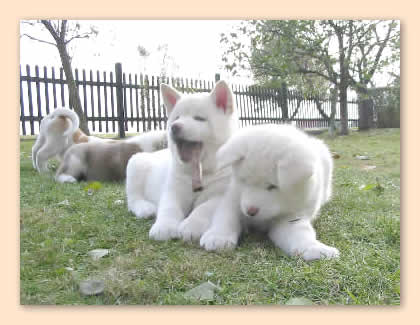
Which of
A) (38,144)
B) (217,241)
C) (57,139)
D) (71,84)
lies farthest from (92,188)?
(217,241)

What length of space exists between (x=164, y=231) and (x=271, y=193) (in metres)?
0.62

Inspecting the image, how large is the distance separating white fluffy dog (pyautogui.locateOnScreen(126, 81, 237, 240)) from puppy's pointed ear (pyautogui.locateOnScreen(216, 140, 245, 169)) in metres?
0.19

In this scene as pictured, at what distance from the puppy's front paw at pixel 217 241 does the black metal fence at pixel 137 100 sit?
40.4 inches

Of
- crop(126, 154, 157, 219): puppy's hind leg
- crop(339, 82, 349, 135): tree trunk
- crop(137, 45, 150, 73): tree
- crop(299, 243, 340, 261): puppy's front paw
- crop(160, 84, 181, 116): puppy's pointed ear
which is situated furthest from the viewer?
crop(339, 82, 349, 135): tree trunk

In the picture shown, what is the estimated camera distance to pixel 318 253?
1847mm

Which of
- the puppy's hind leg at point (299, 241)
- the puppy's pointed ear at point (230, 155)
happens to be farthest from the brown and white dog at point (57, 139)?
the puppy's hind leg at point (299, 241)

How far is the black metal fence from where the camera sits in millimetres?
2836

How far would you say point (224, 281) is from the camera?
64.1 inches

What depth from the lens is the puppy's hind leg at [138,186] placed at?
2826mm

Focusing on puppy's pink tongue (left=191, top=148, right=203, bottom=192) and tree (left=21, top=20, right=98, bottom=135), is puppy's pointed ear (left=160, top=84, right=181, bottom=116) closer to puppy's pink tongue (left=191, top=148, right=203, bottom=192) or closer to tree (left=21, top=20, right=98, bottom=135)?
puppy's pink tongue (left=191, top=148, right=203, bottom=192)

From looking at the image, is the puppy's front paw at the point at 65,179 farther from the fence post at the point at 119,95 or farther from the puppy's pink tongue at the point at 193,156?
the puppy's pink tongue at the point at 193,156

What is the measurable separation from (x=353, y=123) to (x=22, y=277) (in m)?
2.71

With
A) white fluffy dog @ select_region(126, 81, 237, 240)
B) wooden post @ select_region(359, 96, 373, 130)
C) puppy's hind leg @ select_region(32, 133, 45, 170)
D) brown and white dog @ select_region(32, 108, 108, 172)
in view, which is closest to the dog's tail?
brown and white dog @ select_region(32, 108, 108, 172)

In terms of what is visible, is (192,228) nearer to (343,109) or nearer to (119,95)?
(119,95)
